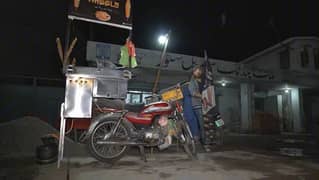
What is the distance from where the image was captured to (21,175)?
3.21m

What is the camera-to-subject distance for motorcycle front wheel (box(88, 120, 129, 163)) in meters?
4.00

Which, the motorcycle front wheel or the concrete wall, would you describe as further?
the concrete wall

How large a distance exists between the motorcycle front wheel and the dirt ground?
0.15 metres

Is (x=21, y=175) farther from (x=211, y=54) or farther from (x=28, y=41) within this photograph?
(x=211, y=54)

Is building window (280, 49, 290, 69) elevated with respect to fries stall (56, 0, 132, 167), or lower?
elevated

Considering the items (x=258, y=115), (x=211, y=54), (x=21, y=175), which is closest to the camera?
(x=21, y=175)

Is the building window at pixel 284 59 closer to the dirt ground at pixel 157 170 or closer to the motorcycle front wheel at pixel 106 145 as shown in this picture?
the dirt ground at pixel 157 170

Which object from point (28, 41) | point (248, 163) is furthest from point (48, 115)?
point (248, 163)

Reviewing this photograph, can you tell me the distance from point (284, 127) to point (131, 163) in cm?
1499

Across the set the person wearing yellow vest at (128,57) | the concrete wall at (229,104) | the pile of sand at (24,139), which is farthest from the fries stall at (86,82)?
the concrete wall at (229,104)

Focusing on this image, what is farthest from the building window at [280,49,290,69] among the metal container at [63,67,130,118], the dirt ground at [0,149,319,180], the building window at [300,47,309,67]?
the metal container at [63,67,130,118]

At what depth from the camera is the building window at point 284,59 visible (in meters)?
16.1

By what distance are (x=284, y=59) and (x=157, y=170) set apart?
15870mm

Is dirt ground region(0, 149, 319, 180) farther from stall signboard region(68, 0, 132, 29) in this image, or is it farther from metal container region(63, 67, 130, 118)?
stall signboard region(68, 0, 132, 29)
